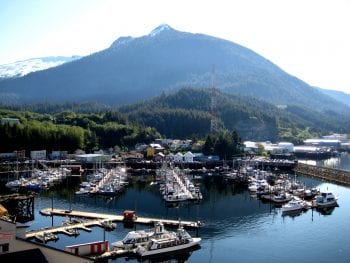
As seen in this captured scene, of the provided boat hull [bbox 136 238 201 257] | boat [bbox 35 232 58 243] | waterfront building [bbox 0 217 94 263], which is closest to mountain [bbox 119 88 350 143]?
boat hull [bbox 136 238 201 257]

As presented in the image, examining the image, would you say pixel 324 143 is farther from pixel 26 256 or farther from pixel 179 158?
pixel 26 256

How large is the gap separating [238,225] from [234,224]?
40 cm

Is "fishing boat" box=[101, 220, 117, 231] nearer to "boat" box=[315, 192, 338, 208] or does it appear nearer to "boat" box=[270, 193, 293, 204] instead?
"boat" box=[270, 193, 293, 204]

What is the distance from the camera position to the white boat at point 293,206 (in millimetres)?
41734

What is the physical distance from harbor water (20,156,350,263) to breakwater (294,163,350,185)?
6.46 metres

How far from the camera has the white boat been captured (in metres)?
A: 41.7

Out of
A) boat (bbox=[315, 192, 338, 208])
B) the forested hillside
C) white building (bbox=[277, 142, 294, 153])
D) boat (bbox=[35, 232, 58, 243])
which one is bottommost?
boat (bbox=[35, 232, 58, 243])

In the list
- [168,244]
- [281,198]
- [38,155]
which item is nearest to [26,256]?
[168,244]

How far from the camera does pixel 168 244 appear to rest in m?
29.4

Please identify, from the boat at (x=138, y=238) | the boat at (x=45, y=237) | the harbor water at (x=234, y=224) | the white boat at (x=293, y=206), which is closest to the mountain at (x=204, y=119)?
the harbor water at (x=234, y=224)

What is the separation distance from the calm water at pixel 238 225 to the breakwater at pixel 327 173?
7.09 metres

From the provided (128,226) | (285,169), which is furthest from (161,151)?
(128,226)

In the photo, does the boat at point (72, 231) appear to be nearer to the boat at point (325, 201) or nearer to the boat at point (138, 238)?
the boat at point (138, 238)

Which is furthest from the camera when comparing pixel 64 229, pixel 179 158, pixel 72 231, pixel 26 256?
pixel 179 158
